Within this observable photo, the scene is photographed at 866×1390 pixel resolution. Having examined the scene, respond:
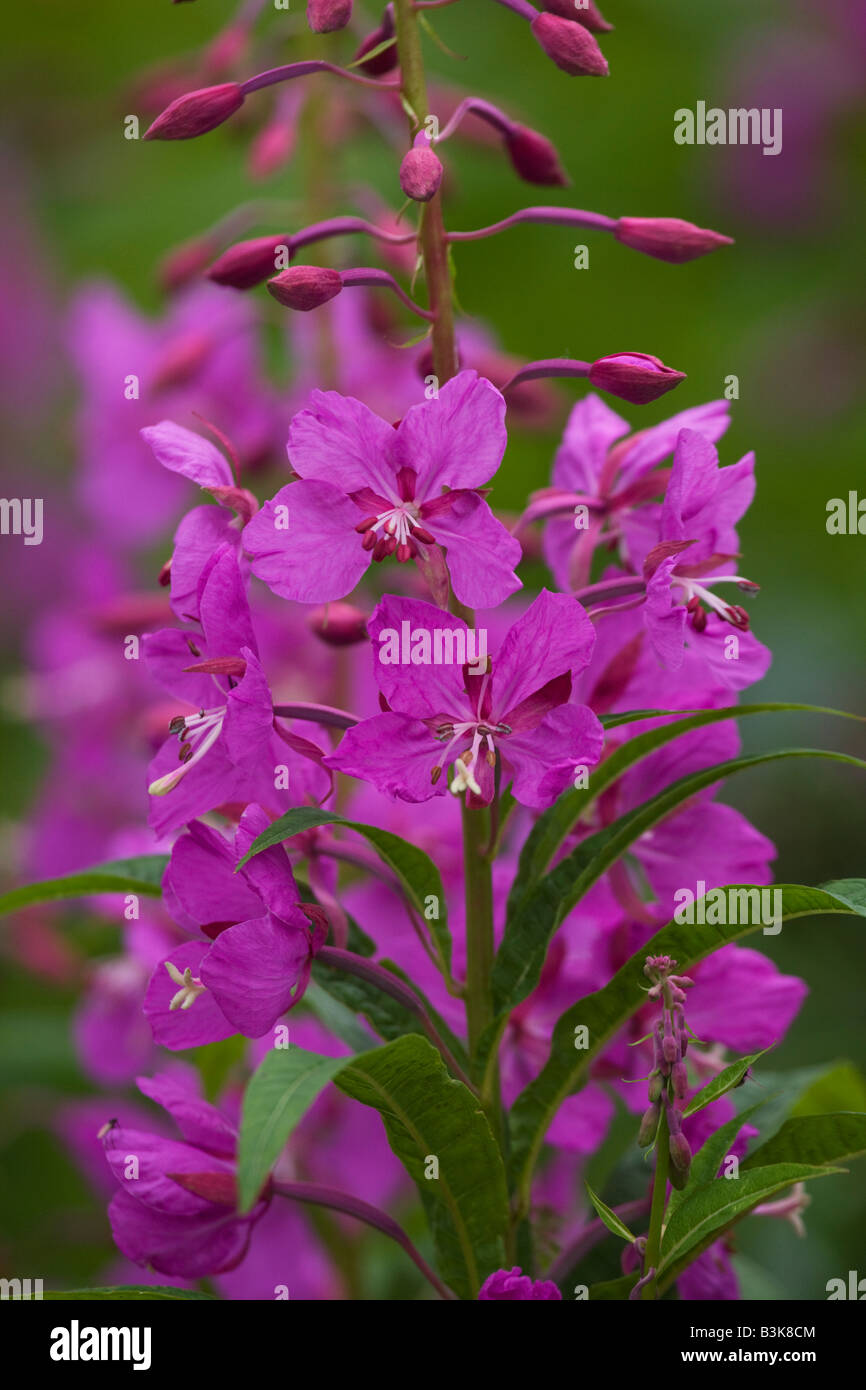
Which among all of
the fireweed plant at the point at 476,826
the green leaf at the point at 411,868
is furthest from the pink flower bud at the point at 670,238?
the green leaf at the point at 411,868

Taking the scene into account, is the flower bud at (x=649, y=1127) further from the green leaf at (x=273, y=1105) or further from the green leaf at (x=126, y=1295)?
the green leaf at (x=126, y=1295)

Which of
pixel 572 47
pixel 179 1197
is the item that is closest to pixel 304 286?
pixel 572 47

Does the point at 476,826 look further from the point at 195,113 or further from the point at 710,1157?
the point at 195,113

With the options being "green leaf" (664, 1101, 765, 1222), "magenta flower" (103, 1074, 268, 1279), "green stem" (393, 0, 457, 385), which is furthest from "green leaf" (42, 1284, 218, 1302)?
"green stem" (393, 0, 457, 385)
